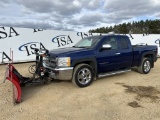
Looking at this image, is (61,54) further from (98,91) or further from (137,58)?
(137,58)

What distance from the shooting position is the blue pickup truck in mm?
6637

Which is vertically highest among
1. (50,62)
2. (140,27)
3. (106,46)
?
(140,27)

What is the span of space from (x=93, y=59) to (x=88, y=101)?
185 centimetres

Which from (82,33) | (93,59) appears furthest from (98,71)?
(82,33)

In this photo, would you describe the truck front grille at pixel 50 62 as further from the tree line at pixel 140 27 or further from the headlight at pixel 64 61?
the tree line at pixel 140 27

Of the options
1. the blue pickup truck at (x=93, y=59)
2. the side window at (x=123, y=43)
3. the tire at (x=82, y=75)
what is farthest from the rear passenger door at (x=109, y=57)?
the tire at (x=82, y=75)

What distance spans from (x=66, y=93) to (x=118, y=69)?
259 cm

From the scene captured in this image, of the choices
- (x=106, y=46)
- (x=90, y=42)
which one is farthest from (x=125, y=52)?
(x=90, y=42)

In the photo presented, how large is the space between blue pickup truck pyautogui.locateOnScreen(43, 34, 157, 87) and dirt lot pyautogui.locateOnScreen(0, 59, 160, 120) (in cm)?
45

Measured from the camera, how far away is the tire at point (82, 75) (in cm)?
674

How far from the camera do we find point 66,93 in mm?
6441

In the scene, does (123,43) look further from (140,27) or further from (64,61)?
(140,27)

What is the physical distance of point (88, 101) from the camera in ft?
18.7

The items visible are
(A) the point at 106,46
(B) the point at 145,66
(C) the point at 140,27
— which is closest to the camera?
(A) the point at 106,46
